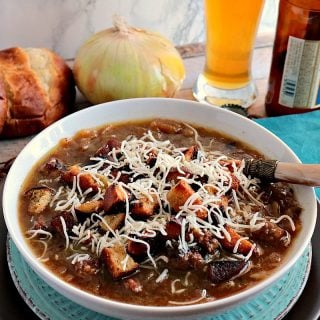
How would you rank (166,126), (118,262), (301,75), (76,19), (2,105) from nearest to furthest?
(118,262), (166,126), (2,105), (301,75), (76,19)

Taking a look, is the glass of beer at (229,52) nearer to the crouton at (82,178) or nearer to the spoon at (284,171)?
the spoon at (284,171)

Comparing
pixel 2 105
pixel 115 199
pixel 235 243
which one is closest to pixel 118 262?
pixel 115 199

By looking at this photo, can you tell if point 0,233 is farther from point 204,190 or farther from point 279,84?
point 279,84

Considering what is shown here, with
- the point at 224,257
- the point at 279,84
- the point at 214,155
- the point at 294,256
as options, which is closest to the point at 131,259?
the point at 224,257

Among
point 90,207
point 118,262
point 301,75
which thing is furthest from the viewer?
point 301,75

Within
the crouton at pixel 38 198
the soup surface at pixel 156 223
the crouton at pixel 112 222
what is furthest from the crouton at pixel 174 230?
the crouton at pixel 38 198

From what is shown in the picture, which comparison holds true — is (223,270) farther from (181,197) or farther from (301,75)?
(301,75)
